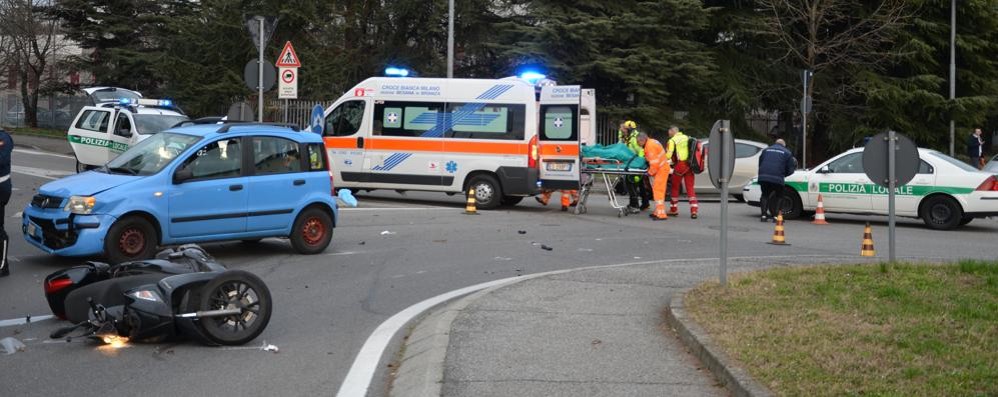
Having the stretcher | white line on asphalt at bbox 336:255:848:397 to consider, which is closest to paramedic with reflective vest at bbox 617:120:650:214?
the stretcher

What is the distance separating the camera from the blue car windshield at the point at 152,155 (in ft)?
40.2

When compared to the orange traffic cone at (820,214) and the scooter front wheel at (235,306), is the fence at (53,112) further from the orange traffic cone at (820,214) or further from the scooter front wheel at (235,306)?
the scooter front wheel at (235,306)

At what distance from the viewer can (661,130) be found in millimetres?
32125

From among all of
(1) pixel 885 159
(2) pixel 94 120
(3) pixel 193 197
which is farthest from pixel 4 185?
(2) pixel 94 120

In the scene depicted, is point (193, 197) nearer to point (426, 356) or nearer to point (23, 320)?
point (23, 320)

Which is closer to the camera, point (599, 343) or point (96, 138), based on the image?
point (599, 343)

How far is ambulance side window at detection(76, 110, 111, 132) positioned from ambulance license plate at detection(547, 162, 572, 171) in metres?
10.8

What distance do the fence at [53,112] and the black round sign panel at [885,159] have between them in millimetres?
40047

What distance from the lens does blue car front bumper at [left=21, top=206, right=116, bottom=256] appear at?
37.3 feet

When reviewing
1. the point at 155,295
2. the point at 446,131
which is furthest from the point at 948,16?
the point at 155,295

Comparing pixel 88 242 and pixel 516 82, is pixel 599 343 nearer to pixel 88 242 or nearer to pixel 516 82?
pixel 88 242

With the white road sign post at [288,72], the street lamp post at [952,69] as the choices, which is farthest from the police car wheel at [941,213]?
the street lamp post at [952,69]

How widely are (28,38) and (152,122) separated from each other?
1016 inches

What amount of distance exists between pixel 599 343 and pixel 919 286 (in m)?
3.39
